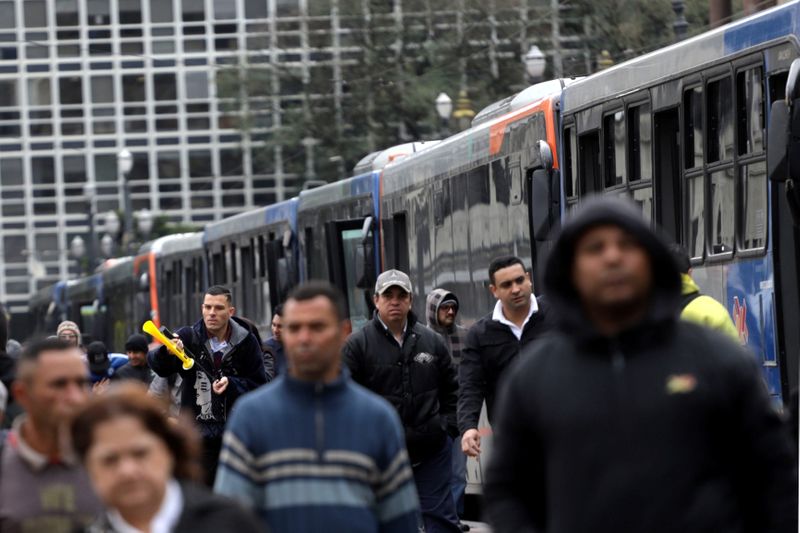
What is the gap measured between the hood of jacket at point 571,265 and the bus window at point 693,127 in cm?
797

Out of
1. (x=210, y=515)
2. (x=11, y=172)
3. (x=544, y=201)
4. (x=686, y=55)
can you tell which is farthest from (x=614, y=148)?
(x=11, y=172)

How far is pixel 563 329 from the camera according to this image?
5262mm

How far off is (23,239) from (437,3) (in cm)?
4584

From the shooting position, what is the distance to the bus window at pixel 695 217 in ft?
43.1

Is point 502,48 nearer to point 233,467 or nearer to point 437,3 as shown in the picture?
point 437,3

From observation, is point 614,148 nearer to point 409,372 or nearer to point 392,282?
point 392,282

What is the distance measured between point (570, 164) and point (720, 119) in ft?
11.0

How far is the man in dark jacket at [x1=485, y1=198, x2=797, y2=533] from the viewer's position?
512cm

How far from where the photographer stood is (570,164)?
16.1m

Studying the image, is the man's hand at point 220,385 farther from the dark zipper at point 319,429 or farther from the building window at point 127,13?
the building window at point 127,13

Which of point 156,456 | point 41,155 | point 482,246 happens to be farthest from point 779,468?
point 41,155

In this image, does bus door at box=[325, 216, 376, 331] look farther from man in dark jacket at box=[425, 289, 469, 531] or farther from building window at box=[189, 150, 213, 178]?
building window at box=[189, 150, 213, 178]

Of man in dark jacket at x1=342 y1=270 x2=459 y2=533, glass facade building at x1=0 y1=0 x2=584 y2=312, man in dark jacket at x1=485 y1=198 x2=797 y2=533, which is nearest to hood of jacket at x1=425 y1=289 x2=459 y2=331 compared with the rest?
man in dark jacket at x1=342 y1=270 x2=459 y2=533

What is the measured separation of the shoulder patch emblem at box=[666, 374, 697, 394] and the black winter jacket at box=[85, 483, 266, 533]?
0.97 metres
